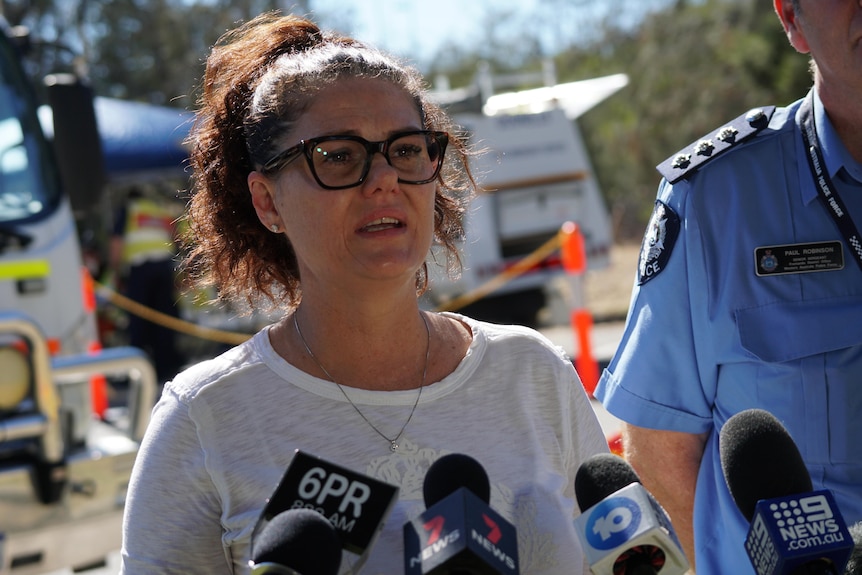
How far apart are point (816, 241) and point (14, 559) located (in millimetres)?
3576

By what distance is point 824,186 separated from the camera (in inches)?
94.4

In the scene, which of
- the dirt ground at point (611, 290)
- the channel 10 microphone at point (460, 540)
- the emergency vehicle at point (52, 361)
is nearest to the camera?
the channel 10 microphone at point (460, 540)

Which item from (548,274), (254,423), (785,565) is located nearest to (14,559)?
(254,423)

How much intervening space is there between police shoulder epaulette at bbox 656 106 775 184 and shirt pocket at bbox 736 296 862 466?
36 centimetres

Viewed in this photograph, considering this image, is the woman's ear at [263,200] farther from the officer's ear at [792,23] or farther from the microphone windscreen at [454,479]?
the officer's ear at [792,23]

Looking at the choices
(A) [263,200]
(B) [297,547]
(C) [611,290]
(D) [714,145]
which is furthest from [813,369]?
(C) [611,290]

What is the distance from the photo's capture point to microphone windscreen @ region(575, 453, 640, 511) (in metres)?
1.58

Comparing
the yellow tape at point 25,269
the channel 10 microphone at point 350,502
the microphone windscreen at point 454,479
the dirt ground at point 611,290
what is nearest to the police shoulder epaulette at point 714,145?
the microphone windscreen at point 454,479

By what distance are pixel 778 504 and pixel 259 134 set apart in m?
1.25

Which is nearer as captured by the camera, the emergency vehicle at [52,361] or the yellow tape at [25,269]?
the emergency vehicle at [52,361]

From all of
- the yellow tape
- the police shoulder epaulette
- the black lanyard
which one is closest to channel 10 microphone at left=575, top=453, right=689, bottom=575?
the black lanyard

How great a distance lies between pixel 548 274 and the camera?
12.8m

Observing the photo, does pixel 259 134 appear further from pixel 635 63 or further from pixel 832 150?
pixel 635 63

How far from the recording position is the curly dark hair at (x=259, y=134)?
2.20 meters
